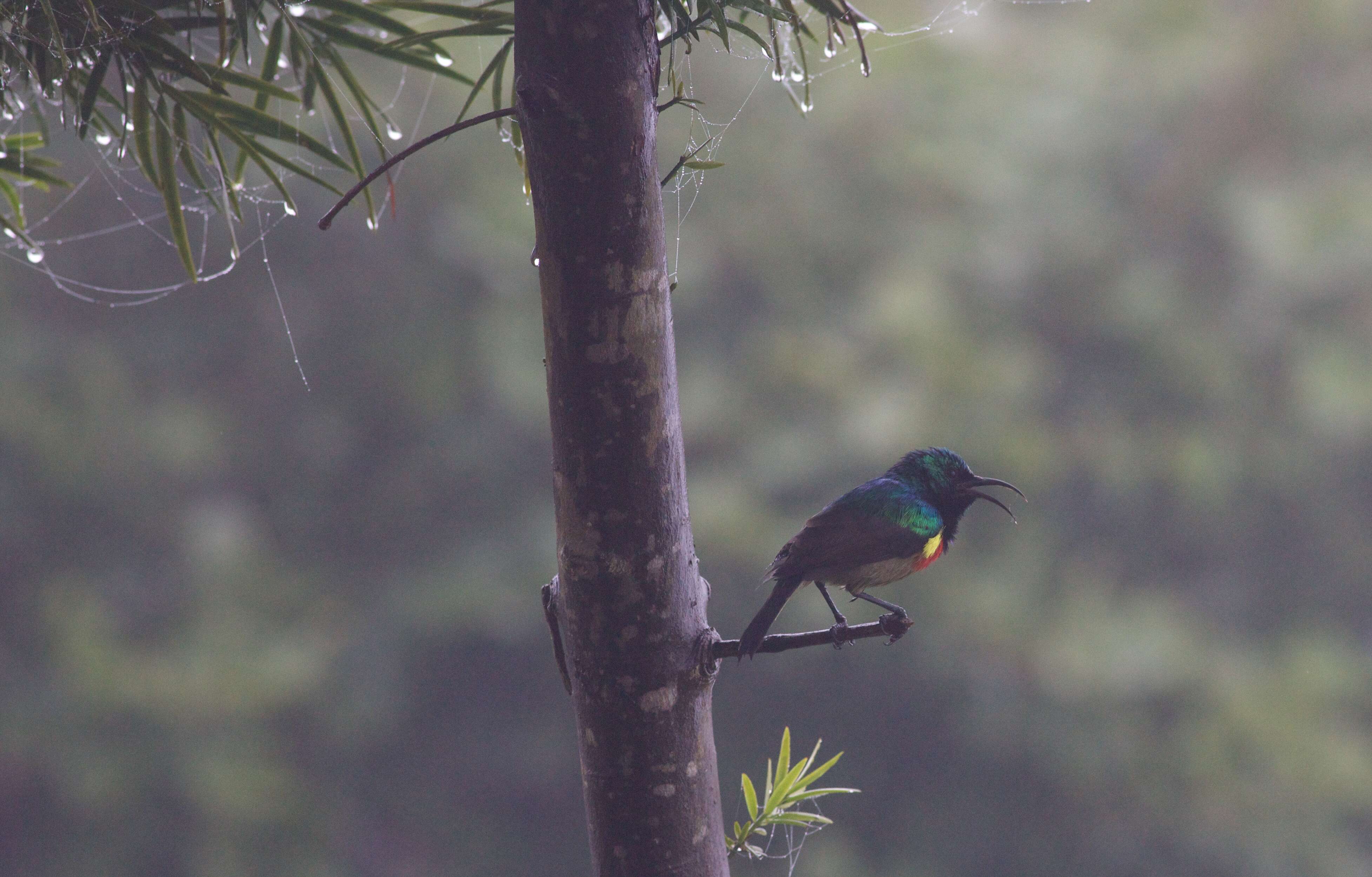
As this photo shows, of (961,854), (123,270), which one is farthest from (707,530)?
(123,270)

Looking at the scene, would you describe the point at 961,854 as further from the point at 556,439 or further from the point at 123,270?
the point at 123,270

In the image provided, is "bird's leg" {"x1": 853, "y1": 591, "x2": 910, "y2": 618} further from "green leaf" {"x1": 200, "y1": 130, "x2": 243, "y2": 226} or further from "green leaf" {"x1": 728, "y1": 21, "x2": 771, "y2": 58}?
"green leaf" {"x1": 200, "y1": 130, "x2": 243, "y2": 226}

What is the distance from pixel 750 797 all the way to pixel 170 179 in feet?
2.64

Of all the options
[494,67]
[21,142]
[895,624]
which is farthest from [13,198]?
[895,624]

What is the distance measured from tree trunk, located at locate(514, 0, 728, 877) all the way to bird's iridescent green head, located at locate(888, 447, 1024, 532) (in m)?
0.54

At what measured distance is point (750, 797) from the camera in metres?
0.93

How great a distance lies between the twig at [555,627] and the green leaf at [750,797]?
0.63 feet

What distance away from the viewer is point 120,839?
414 centimetres

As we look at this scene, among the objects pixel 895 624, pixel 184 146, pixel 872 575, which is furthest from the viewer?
pixel 872 575

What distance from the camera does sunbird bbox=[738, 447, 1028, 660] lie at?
109 cm

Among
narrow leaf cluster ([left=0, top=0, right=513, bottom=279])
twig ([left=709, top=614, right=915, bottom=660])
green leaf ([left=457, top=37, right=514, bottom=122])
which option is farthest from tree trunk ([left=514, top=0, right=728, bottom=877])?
green leaf ([left=457, top=37, right=514, bottom=122])

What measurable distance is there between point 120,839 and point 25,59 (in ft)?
13.1

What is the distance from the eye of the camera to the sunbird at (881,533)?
1.09m

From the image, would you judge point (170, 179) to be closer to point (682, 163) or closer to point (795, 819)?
point (682, 163)
